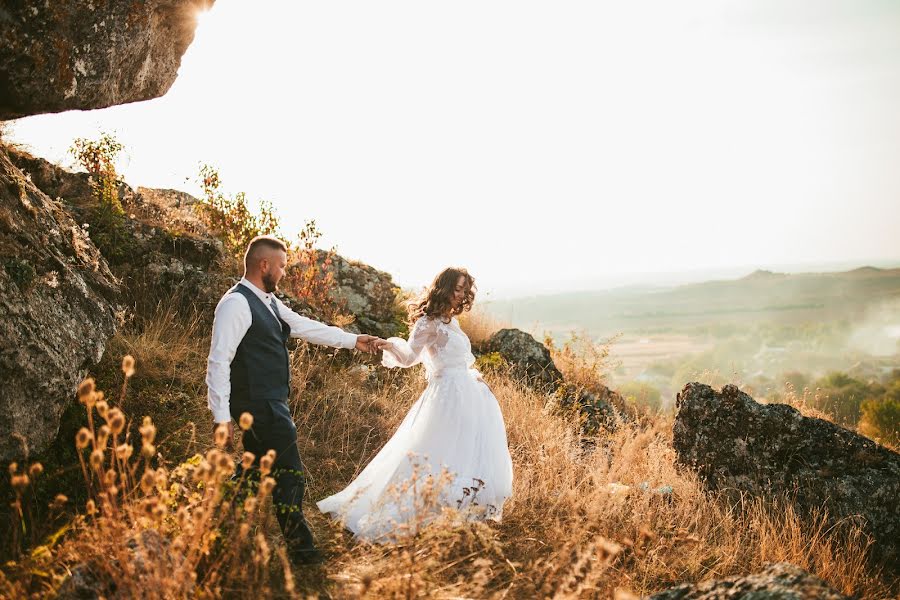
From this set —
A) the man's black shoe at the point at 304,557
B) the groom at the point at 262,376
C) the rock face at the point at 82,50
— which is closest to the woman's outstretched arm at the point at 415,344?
the groom at the point at 262,376

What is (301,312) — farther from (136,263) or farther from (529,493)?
(529,493)

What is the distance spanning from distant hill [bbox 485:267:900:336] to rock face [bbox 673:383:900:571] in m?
72.4

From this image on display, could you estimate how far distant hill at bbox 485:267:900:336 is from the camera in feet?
288

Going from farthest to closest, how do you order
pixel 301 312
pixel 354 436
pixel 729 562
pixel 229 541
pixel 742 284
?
pixel 742 284 → pixel 301 312 → pixel 354 436 → pixel 729 562 → pixel 229 541

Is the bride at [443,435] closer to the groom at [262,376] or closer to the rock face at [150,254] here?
the groom at [262,376]

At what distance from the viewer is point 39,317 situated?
380cm

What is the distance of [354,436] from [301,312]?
210cm

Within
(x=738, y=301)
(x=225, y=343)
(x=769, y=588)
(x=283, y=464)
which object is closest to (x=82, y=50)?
(x=225, y=343)

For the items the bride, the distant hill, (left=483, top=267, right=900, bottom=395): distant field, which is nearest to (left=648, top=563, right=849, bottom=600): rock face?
the bride

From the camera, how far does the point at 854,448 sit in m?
5.34

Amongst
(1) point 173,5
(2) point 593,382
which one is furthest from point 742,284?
(1) point 173,5

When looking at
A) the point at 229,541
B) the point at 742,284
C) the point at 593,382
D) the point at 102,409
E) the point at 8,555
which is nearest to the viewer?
the point at 102,409

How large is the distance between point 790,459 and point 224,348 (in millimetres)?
5331

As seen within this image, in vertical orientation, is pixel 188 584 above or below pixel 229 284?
below
